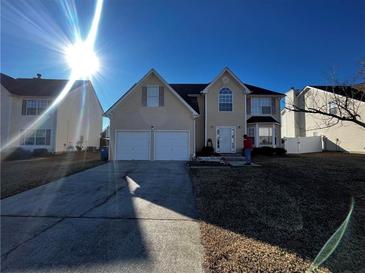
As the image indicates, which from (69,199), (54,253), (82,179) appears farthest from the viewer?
(82,179)

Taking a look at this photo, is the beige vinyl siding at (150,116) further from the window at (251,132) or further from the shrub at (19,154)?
the shrub at (19,154)

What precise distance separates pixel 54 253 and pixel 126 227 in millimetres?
1363

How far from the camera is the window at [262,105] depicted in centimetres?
2077

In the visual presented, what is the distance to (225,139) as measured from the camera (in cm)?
1917

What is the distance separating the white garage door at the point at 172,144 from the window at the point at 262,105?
26.5 feet

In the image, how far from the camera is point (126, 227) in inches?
185

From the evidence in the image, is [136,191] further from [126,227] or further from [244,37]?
[244,37]

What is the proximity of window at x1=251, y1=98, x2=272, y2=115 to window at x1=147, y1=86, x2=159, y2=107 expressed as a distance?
9200mm

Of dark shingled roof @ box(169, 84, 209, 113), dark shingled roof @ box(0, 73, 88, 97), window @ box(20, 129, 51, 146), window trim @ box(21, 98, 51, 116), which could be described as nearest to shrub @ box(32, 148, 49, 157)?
window @ box(20, 129, 51, 146)

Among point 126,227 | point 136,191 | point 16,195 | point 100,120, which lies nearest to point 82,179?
point 16,195

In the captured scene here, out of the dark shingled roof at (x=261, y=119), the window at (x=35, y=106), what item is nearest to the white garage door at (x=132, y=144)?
the dark shingled roof at (x=261, y=119)

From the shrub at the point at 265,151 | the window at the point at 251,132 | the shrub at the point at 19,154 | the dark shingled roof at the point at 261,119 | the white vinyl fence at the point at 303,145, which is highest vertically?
the dark shingled roof at the point at 261,119

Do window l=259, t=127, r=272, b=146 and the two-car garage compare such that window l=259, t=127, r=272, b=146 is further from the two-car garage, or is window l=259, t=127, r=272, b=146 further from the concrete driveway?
the concrete driveway

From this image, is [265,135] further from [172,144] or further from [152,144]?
[152,144]
